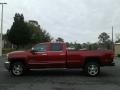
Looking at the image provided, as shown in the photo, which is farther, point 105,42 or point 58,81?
point 105,42

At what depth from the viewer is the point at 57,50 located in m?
18.7

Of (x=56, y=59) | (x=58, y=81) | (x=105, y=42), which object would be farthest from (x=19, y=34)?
(x=58, y=81)

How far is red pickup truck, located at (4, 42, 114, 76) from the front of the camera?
18.5 m

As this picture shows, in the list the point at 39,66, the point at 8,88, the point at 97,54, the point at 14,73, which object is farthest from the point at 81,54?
the point at 8,88

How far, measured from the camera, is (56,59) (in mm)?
Result: 18562

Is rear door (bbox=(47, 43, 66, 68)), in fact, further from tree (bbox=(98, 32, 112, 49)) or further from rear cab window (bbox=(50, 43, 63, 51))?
tree (bbox=(98, 32, 112, 49))

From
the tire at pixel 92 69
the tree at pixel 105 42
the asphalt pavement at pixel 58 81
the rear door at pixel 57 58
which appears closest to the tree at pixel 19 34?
the tree at pixel 105 42

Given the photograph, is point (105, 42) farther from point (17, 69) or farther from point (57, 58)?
point (17, 69)

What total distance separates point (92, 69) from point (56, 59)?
191 centimetres

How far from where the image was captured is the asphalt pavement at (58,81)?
14.4 metres

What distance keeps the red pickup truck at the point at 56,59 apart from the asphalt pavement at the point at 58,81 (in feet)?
1.61

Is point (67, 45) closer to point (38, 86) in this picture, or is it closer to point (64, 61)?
point (64, 61)

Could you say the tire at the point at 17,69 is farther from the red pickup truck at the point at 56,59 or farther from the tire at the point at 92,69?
the tire at the point at 92,69

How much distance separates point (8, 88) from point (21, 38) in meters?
70.8
